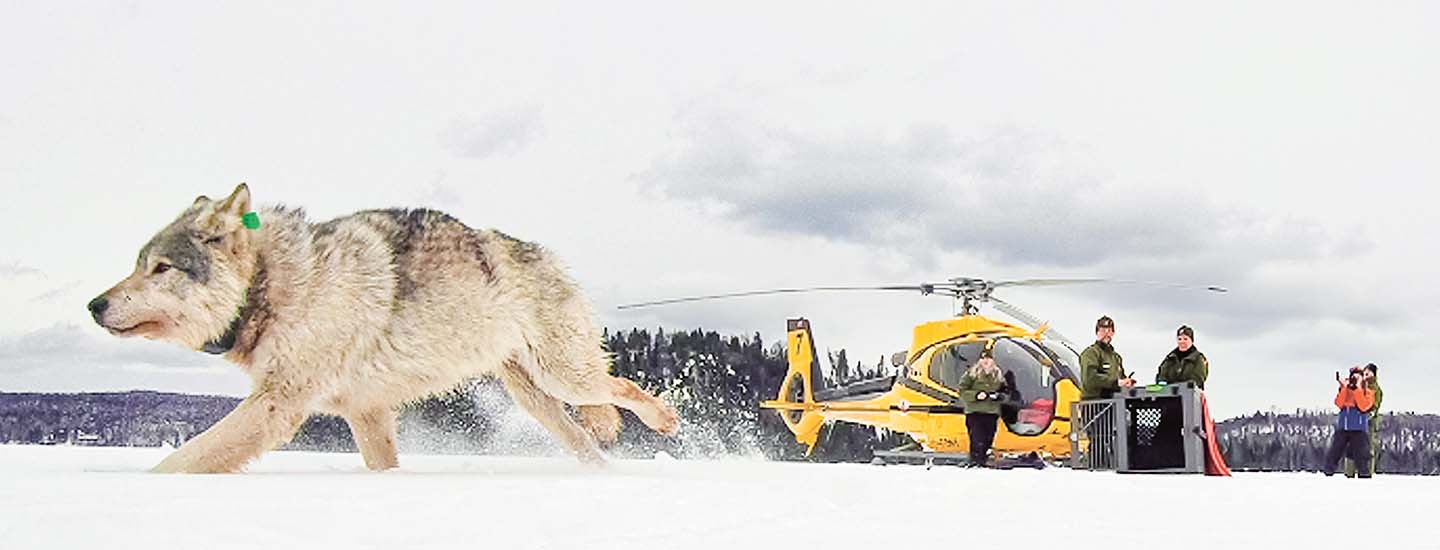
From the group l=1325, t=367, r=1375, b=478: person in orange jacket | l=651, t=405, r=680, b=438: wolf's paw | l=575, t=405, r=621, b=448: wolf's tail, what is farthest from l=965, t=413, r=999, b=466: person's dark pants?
l=651, t=405, r=680, b=438: wolf's paw

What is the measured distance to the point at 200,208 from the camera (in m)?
6.08

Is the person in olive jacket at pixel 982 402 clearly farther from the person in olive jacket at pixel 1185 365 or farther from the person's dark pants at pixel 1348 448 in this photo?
the person's dark pants at pixel 1348 448

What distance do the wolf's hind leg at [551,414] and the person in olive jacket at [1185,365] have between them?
5853 mm

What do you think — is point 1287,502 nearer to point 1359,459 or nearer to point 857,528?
point 857,528

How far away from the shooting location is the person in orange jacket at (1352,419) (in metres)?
11.8

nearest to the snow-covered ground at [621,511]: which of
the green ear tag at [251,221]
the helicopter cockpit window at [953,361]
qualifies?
the green ear tag at [251,221]

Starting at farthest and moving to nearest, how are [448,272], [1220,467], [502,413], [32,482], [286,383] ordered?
[1220,467] < [502,413] < [448,272] < [286,383] < [32,482]

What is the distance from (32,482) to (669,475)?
2829mm

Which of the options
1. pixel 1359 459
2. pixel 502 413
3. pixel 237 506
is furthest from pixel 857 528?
pixel 1359 459

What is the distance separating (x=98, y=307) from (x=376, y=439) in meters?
1.55

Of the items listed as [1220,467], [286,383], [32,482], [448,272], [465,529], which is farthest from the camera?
[1220,467]

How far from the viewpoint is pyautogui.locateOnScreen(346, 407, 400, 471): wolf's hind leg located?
6730mm

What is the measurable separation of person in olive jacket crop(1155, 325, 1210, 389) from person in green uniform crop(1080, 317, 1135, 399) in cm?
31

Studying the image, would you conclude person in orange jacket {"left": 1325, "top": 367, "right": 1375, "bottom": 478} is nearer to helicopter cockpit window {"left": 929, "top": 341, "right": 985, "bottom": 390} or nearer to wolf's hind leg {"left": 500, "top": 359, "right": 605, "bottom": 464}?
helicopter cockpit window {"left": 929, "top": 341, "right": 985, "bottom": 390}
